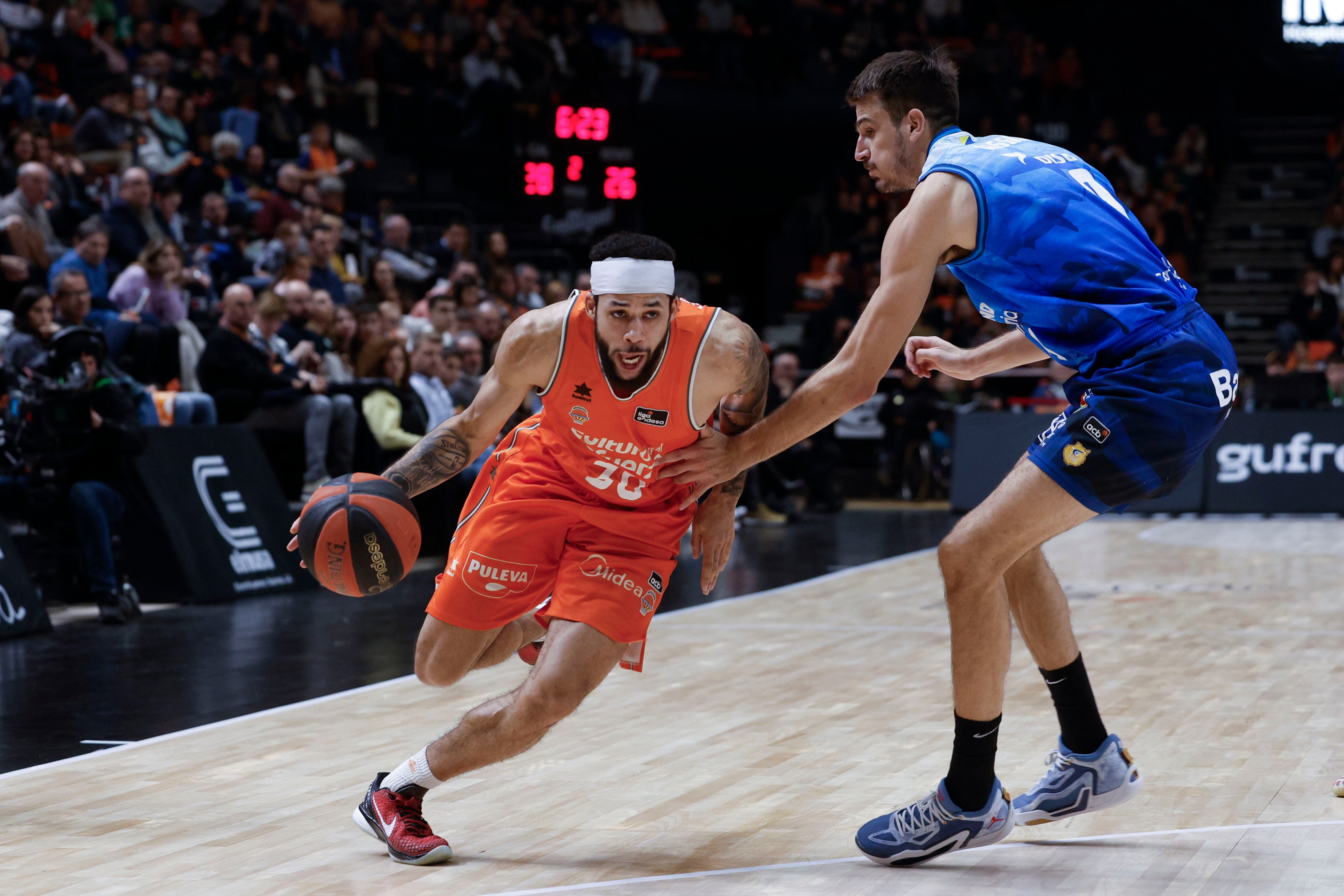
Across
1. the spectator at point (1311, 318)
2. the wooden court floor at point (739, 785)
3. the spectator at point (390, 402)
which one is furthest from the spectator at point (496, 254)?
the spectator at point (1311, 318)

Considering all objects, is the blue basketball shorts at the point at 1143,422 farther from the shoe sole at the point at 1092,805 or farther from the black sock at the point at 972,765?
the shoe sole at the point at 1092,805

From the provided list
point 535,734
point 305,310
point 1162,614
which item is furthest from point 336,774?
point 305,310

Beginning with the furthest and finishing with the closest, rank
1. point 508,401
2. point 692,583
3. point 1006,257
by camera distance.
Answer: point 692,583 < point 508,401 < point 1006,257

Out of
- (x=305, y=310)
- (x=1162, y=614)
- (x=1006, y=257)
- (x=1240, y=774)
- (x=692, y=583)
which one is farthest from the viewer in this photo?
(x=305, y=310)

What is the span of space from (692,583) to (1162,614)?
9.73ft

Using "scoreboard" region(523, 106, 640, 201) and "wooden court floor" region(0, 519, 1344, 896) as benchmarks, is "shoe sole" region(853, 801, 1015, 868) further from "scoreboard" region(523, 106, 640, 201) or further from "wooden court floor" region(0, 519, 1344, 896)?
"scoreboard" region(523, 106, 640, 201)

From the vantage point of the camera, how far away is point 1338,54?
23.0 meters

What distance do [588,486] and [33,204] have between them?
7.79m

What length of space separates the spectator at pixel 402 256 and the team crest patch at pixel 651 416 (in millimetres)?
10144

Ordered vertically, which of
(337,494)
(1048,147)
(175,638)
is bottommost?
(175,638)

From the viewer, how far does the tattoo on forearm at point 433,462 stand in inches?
160

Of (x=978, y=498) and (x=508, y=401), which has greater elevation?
(x=508, y=401)

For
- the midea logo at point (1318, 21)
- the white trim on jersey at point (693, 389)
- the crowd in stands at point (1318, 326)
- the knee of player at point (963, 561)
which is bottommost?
the crowd in stands at point (1318, 326)

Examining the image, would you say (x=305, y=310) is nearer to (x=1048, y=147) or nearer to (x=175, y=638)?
(x=175, y=638)
